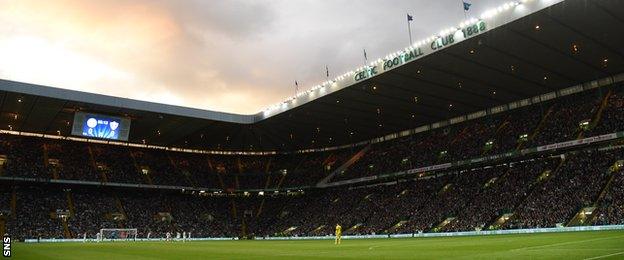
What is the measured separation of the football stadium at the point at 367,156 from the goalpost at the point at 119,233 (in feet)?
0.67

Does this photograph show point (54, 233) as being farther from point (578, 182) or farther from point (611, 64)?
point (611, 64)

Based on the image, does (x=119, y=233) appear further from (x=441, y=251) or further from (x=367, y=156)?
(x=441, y=251)

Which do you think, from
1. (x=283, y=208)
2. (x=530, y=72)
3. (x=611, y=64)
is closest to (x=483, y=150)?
(x=530, y=72)

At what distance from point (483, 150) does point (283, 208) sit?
33.3 metres

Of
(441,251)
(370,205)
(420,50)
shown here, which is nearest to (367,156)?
(370,205)

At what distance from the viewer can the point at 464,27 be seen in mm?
34312

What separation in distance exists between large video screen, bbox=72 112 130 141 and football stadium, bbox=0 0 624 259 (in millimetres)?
149

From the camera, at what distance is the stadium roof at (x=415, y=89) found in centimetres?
3319

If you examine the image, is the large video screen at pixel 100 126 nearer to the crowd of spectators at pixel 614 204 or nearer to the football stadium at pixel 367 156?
the football stadium at pixel 367 156

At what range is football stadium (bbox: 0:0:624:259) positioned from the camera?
117 feet

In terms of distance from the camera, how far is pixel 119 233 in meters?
59.0

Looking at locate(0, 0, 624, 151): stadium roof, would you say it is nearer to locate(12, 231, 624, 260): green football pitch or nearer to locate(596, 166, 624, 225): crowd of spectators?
locate(596, 166, 624, 225): crowd of spectators

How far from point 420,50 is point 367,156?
3381 cm

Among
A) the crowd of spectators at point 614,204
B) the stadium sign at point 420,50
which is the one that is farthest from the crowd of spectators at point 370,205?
the stadium sign at point 420,50
